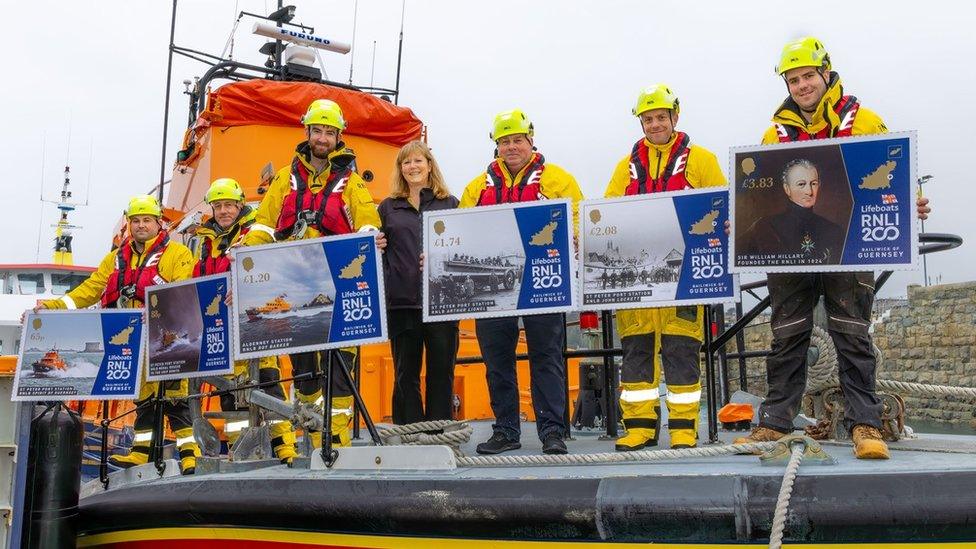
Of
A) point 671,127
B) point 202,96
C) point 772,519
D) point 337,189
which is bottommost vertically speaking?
point 772,519

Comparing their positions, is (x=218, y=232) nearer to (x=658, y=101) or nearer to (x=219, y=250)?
(x=219, y=250)

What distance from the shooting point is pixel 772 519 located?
254 centimetres

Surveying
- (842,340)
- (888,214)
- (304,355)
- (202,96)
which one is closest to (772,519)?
(842,340)

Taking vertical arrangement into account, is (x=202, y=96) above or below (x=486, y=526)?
above

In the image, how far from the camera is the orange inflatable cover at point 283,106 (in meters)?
7.68

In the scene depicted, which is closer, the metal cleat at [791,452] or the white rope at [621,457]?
the metal cleat at [791,452]

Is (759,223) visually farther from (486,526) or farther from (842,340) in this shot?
(486,526)

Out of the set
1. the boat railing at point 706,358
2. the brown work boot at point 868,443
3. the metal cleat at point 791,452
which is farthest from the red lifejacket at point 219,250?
the brown work boot at point 868,443

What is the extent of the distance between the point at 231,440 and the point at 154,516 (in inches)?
47.3

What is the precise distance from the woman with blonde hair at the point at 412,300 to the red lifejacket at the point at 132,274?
6.22ft

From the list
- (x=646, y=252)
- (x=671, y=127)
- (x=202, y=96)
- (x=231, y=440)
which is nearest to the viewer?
(x=646, y=252)

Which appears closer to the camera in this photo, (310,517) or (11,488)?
(310,517)

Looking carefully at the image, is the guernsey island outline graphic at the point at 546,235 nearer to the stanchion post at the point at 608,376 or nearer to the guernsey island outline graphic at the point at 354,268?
the guernsey island outline graphic at the point at 354,268

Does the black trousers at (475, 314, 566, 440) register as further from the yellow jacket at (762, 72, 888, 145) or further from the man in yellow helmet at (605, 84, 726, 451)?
the yellow jacket at (762, 72, 888, 145)
